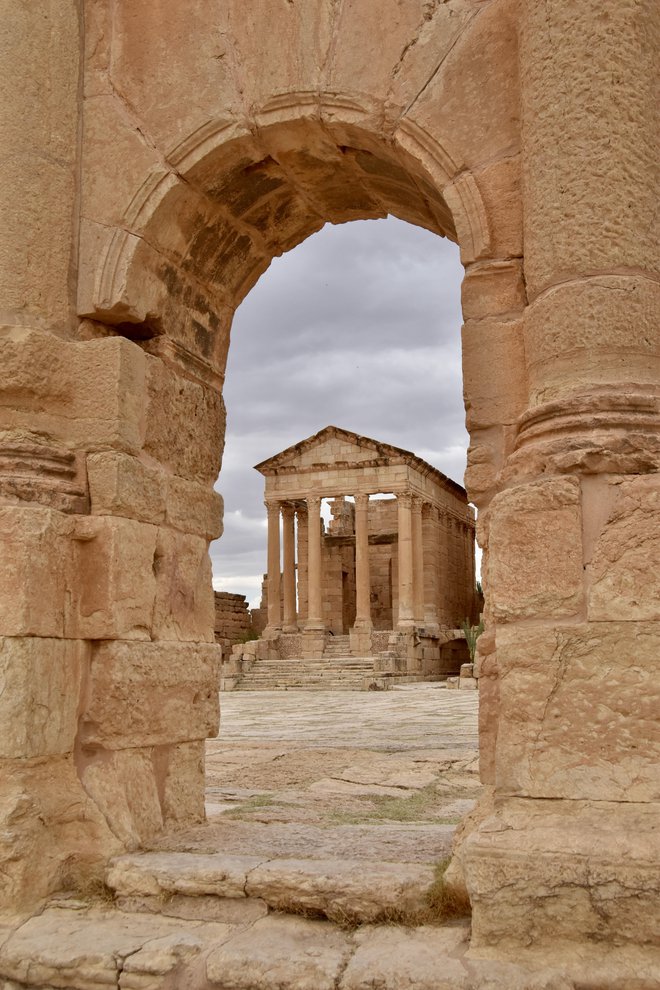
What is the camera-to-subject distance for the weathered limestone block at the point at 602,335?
330 cm

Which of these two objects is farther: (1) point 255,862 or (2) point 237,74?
(2) point 237,74

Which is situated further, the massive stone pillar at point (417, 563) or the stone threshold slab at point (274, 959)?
the massive stone pillar at point (417, 563)

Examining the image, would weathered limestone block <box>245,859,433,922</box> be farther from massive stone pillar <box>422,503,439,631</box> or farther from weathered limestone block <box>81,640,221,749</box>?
massive stone pillar <box>422,503,439,631</box>

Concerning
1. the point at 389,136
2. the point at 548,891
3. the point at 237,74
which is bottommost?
the point at 548,891

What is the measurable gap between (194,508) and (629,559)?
7.80 ft

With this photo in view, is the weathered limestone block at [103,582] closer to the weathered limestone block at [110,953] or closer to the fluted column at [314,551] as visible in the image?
the weathered limestone block at [110,953]

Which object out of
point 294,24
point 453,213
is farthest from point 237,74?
point 453,213

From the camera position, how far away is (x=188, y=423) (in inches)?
190

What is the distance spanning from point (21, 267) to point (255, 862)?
9.04 feet

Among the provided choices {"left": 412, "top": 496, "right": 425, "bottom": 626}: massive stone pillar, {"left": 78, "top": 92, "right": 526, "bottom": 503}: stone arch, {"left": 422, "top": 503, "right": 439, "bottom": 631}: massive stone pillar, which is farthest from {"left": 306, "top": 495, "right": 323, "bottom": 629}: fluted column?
{"left": 78, "top": 92, "right": 526, "bottom": 503}: stone arch

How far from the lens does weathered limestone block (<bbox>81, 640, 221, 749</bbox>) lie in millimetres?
4027

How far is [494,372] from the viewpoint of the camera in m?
3.76

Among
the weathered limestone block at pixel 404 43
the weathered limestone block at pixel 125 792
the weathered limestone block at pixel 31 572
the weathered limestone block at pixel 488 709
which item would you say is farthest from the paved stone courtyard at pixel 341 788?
the weathered limestone block at pixel 404 43

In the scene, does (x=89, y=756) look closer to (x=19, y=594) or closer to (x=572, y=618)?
(x=19, y=594)
